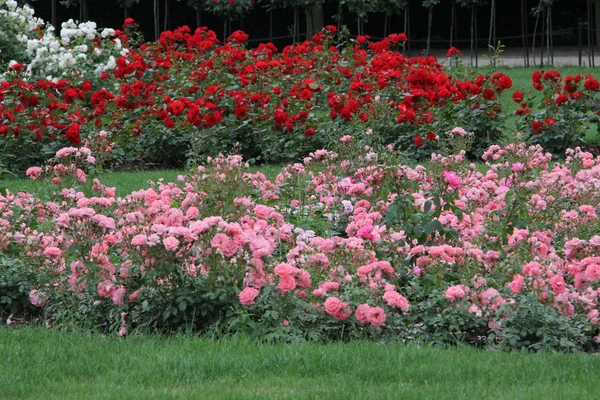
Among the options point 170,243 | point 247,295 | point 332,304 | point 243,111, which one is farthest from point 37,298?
point 243,111

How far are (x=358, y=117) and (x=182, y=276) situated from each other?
470cm

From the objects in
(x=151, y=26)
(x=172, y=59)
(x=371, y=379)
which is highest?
(x=151, y=26)

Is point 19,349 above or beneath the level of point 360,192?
beneath

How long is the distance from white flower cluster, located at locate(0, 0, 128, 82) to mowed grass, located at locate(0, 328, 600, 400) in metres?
8.21

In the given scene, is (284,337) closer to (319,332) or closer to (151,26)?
(319,332)

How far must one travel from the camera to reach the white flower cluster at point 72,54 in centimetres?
1261

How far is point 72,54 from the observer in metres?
12.9

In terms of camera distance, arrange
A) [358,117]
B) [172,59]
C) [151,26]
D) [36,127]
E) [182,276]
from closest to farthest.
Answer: [182,276]
[358,117]
[36,127]
[172,59]
[151,26]

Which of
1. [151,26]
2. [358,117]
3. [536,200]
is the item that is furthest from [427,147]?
[151,26]

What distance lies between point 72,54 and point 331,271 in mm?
8768

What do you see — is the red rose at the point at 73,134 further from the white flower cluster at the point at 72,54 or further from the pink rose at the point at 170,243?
the pink rose at the point at 170,243

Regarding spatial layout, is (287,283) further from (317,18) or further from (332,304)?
(317,18)

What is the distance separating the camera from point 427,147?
10.0 meters

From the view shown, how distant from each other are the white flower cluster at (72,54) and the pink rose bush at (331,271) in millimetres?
7130
